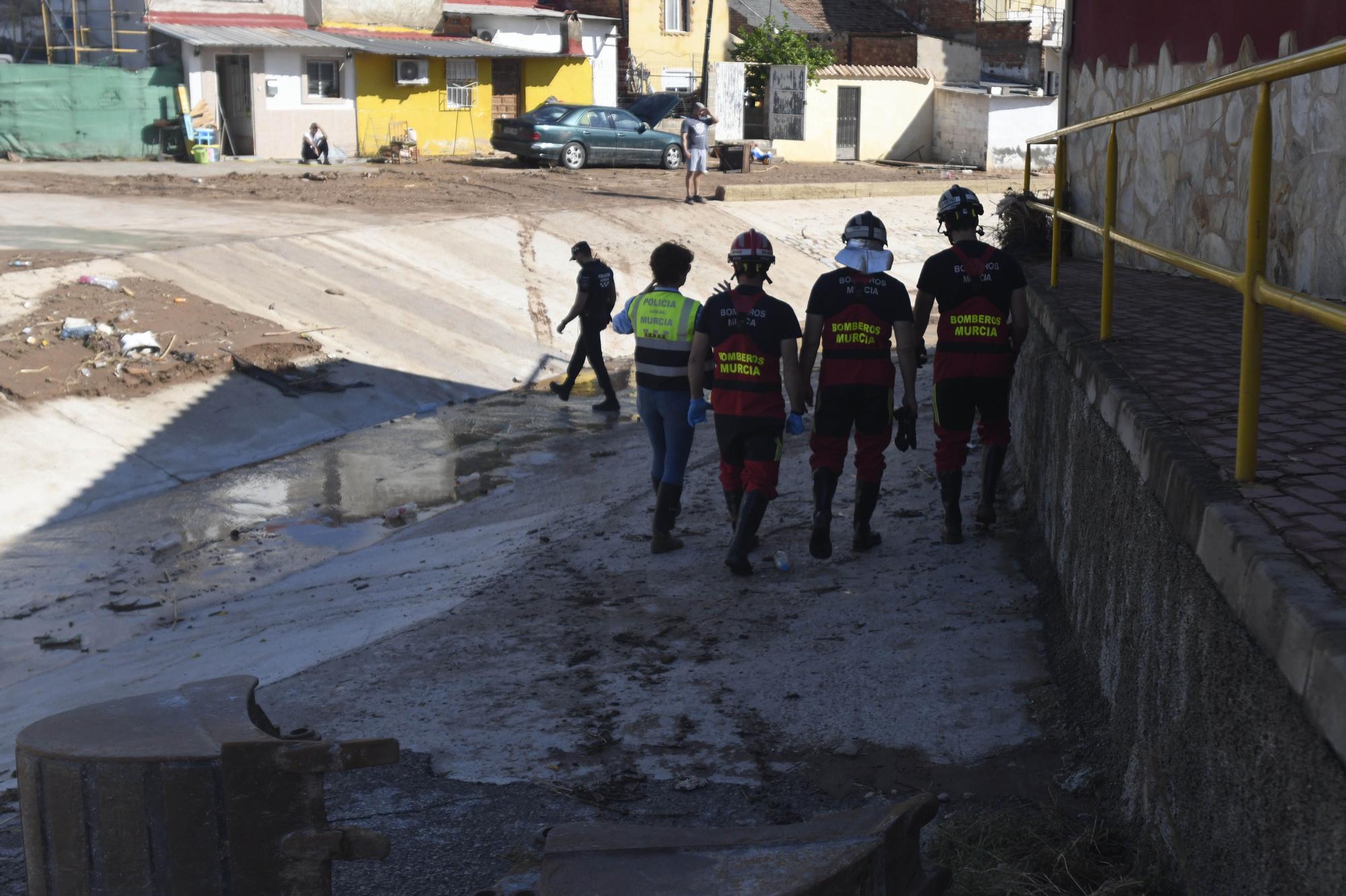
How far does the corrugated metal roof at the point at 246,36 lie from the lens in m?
30.0

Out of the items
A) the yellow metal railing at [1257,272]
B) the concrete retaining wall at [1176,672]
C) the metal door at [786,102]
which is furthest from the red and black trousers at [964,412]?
the metal door at [786,102]

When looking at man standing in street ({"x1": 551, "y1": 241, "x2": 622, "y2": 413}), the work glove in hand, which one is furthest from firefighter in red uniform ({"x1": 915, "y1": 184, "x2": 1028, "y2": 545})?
man standing in street ({"x1": 551, "y1": 241, "x2": 622, "y2": 413})

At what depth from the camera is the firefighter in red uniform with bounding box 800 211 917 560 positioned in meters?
6.82

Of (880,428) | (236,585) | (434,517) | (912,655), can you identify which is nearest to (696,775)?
(912,655)

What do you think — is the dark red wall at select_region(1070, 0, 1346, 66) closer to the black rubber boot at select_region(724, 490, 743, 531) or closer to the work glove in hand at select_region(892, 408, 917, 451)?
the work glove in hand at select_region(892, 408, 917, 451)

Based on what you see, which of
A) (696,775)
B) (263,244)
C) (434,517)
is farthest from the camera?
(263,244)

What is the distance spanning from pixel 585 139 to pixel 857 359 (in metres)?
23.9

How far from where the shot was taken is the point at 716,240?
891 inches

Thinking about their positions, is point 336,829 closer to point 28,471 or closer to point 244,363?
point 28,471

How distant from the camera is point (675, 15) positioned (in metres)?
42.1

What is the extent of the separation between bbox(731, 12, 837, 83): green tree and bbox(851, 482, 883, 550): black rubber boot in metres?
33.7

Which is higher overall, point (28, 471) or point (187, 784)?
point (187, 784)

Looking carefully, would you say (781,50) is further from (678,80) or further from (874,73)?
(678,80)

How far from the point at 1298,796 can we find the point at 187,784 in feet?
7.69
